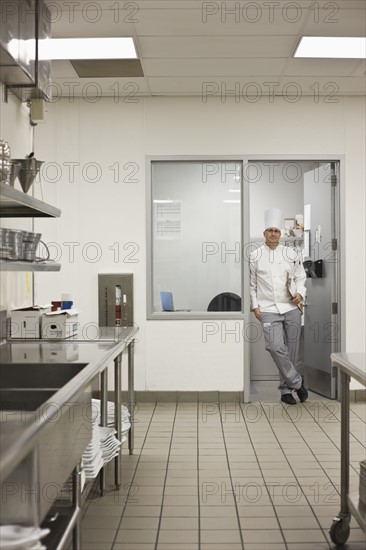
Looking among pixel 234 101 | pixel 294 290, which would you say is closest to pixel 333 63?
pixel 234 101

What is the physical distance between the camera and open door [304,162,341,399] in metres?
5.75

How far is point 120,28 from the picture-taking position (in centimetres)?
399

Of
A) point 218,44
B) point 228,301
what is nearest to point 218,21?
point 218,44

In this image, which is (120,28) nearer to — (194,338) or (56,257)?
(56,257)

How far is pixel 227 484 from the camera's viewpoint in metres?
3.51

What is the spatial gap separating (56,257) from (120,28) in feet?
7.27

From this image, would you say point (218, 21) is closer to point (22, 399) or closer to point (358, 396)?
point (22, 399)

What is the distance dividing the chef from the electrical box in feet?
3.60

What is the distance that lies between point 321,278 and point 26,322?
333cm

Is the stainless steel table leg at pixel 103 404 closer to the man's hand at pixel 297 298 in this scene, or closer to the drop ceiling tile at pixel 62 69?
the drop ceiling tile at pixel 62 69

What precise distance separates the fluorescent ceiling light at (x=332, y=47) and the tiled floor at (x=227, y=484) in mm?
2645

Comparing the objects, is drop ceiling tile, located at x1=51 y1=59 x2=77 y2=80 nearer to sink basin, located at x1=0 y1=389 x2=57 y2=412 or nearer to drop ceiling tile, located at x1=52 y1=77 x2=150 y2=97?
drop ceiling tile, located at x1=52 y1=77 x2=150 y2=97

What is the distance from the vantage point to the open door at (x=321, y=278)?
18.9ft

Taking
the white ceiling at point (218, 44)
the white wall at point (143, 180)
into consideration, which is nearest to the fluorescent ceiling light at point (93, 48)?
the white ceiling at point (218, 44)
